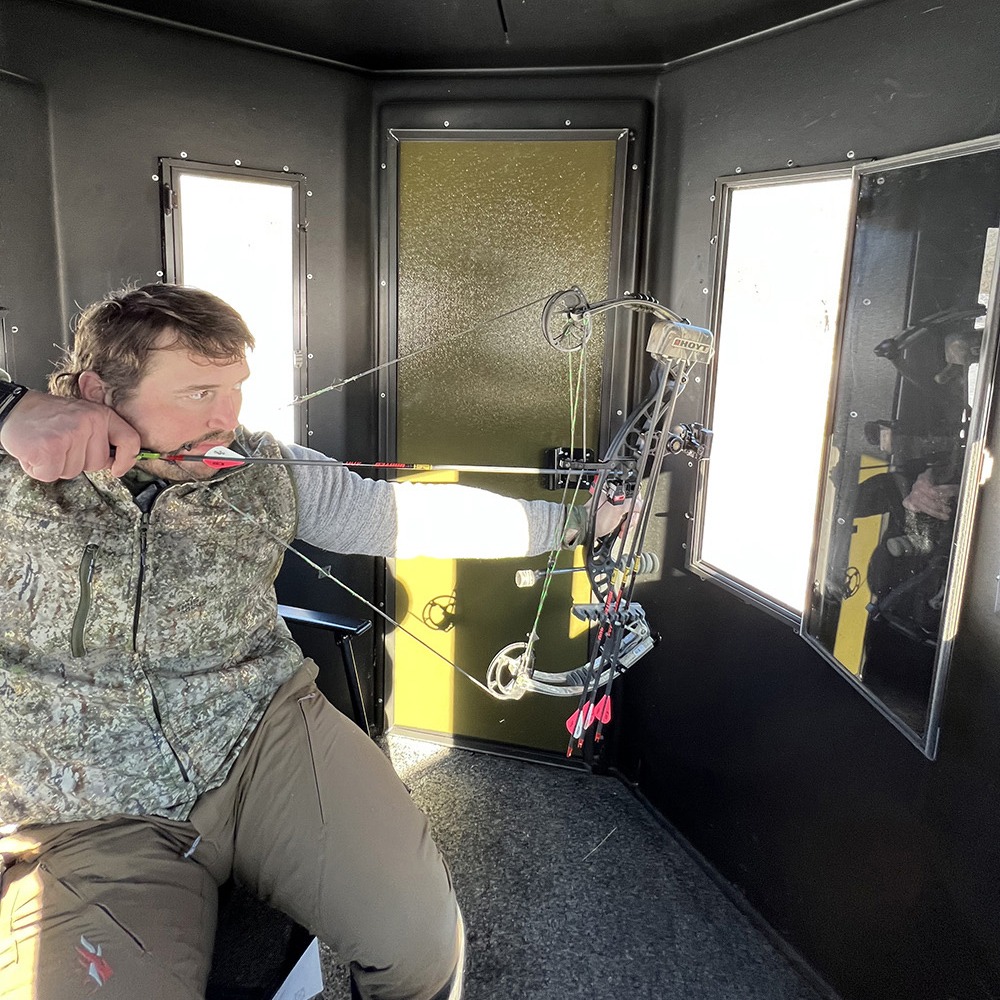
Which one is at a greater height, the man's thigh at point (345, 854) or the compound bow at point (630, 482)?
the compound bow at point (630, 482)

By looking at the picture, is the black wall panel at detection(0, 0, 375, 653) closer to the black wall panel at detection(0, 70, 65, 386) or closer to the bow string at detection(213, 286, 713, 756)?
the black wall panel at detection(0, 70, 65, 386)

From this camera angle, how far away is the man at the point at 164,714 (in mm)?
1171

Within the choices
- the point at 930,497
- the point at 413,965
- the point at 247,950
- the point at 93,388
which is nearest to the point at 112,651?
the point at 93,388

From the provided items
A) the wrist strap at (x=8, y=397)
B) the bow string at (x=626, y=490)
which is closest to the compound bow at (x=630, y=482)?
the bow string at (x=626, y=490)

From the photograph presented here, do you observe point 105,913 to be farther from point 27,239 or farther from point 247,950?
point 27,239

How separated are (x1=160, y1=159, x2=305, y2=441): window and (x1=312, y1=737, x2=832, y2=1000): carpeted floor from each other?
1090 millimetres

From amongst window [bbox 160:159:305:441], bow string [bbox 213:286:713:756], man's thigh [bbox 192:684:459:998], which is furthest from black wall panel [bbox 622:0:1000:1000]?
window [bbox 160:159:305:441]

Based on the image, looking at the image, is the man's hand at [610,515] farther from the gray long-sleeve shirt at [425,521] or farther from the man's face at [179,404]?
the man's face at [179,404]

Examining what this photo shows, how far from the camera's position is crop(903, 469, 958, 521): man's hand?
1222 mm

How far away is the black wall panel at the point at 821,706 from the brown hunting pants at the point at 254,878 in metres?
0.74

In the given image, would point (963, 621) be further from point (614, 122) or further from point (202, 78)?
point (202, 78)

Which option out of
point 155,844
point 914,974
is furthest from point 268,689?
point 914,974

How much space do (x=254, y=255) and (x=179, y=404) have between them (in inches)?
39.3

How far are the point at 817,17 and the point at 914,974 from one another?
165cm
